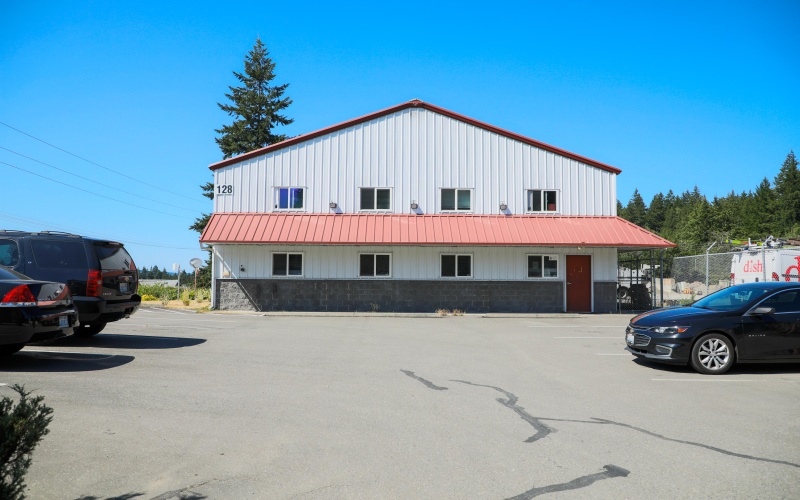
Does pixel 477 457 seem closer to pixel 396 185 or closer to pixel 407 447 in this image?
A: pixel 407 447

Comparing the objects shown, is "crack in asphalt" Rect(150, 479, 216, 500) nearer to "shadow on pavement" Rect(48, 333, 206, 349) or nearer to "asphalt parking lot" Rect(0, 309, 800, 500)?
"asphalt parking lot" Rect(0, 309, 800, 500)

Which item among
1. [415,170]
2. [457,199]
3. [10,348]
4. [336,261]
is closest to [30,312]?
[10,348]

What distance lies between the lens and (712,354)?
369 inches

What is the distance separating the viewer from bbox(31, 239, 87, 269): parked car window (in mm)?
10562

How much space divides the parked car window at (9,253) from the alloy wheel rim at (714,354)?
41.2 ft

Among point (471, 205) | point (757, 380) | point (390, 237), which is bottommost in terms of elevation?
point (757, 380)

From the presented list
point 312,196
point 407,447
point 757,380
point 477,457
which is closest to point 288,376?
point 407,447

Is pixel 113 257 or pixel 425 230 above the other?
pixel 425 230

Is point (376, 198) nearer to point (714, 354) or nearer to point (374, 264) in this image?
point (374, 264)

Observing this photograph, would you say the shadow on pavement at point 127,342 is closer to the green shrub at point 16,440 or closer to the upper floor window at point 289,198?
the green shrub at point 16,440

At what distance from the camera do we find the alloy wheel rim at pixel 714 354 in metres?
9.35

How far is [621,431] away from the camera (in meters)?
5.89

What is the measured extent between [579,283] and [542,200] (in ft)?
12.8

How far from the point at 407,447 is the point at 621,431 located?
7.83 feet
